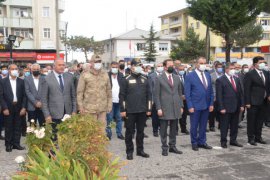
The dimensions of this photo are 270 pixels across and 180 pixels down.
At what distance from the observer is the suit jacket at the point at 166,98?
25.3 ft

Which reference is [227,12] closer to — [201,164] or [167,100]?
[167,100]

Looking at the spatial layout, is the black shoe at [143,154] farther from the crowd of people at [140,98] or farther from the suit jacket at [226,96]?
the suit jacket at [226,96]

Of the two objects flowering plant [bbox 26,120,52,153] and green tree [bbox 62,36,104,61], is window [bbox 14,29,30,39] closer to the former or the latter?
green tree [bbox 62,36,104,61]

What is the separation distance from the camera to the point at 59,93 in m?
7.27

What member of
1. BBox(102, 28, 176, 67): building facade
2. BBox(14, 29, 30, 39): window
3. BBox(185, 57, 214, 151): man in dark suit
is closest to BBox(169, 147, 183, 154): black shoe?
BBox(185, 57, 214, 151): man in dark suit

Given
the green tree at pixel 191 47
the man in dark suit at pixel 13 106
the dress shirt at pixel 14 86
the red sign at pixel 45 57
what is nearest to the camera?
the man in dark suit at pixel 13 106

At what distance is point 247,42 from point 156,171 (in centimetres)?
4933

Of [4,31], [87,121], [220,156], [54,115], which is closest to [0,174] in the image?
[54,115]

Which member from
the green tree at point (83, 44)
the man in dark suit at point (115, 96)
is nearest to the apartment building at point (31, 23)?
the green tree at point (83, 44)

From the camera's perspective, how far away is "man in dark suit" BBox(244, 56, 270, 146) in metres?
8.61

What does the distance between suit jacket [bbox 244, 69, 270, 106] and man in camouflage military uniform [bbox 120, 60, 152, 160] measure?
2736mm

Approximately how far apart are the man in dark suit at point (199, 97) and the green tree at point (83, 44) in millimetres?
47948

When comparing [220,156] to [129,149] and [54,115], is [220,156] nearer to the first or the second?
[129,149]

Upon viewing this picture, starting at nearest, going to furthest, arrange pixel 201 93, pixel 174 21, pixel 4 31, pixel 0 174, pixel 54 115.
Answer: pixel 0 174
pixel 54 115
pixel 201 93
pixel 4 31
pixel 174 21
